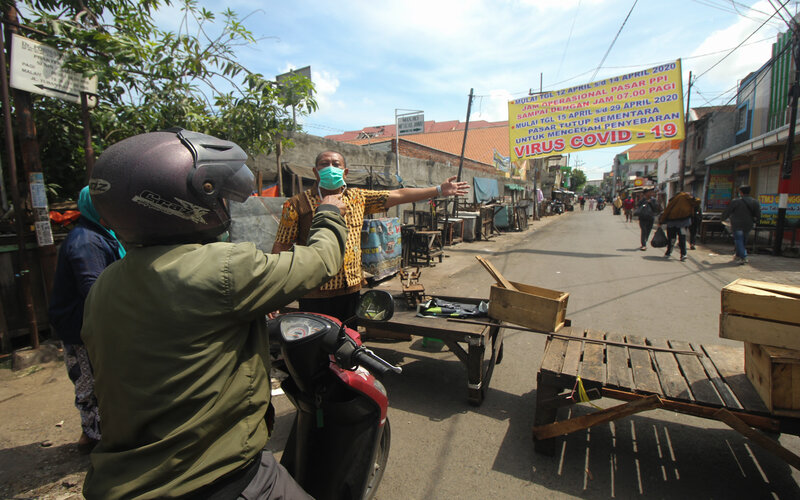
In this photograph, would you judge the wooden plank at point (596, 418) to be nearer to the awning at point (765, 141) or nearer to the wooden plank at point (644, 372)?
the wooden plank at point (644, 372)

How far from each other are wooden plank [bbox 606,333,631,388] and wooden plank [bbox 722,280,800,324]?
662mm

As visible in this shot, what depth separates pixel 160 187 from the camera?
0.94 metres

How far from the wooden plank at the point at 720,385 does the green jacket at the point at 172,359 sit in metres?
2.47

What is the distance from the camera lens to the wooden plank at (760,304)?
197 cm

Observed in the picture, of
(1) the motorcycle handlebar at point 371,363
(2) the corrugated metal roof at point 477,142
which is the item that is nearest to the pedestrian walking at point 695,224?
(1) the motorcycle handlebar at point 371,363

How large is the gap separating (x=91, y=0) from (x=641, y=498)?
6.43 m

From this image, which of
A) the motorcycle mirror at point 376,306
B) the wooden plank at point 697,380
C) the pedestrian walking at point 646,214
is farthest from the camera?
the pedestrian walking at point 646,214

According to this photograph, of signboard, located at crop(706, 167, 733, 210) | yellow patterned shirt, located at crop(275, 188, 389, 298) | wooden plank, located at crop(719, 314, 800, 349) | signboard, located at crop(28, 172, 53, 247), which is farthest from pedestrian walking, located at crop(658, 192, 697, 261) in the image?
signboard, located at crop(28, 172, 53, 247)

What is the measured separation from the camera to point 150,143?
98cm

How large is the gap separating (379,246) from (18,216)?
4.42 m

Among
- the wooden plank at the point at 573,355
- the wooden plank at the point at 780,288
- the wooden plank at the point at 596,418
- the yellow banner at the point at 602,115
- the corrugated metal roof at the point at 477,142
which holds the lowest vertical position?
the wooden plank at the point at 596,418

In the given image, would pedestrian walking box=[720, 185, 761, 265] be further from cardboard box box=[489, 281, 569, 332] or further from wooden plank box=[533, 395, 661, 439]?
wooden plank box=[533, 395, 661, 439]

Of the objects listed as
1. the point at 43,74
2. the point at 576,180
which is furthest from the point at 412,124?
the point at 576,180

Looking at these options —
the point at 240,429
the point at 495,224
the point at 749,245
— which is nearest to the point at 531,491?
the point at 240,429
